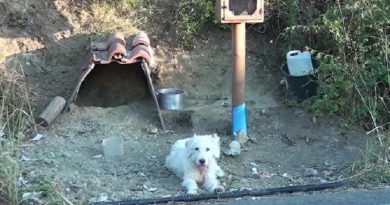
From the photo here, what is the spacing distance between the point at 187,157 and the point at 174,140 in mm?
1241

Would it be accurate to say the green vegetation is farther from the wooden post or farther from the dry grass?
the dry grass

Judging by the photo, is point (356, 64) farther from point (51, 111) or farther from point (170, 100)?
point (51, 111)

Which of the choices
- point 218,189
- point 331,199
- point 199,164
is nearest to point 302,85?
point 199,164

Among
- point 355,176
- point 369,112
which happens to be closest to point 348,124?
point 369,112

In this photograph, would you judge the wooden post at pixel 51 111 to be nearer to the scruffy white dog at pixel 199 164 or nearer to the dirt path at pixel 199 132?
the dirt path at pixel 199 132

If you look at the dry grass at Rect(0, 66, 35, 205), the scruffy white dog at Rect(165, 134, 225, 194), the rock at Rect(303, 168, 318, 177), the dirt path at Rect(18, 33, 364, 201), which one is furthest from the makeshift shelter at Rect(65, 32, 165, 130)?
the rock at Rect(303, 168, 318, 177)

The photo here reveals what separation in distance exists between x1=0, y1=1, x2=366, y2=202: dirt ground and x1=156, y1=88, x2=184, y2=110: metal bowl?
12cm

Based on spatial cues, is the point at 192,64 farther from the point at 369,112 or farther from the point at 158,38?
the point at 369,112

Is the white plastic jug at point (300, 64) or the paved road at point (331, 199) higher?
the white plastic jug at point (300, 64)

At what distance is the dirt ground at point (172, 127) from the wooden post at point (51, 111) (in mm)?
104

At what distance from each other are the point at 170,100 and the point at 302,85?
1.63 m

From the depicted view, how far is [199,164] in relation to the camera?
20.9 feet

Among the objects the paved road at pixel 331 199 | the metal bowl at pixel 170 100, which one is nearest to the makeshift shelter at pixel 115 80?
the metal bowl at pixel 170 100

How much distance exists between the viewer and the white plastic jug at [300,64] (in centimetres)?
818
